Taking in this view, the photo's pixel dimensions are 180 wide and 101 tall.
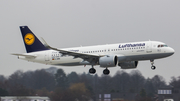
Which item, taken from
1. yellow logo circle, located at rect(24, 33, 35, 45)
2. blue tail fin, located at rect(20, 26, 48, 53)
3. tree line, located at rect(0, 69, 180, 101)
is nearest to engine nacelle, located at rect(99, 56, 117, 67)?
tree line, located at rect(0, 69, 180, 101)

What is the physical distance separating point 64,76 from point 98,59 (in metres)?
15.8

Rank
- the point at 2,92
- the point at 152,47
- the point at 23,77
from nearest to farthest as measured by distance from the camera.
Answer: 1. the point at 152,47
2. the point at 2,92
3. the point at 23,77

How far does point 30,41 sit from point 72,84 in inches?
349

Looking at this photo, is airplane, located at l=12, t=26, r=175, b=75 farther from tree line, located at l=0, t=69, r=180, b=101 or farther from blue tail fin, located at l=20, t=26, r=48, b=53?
tree line, located at l=0, t=69, r=180, b=101

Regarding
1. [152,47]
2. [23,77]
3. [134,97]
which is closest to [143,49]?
[152,47]

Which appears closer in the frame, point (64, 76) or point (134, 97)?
point (134, 97)

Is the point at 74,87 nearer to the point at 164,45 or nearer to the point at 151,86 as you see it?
the point at 164,45

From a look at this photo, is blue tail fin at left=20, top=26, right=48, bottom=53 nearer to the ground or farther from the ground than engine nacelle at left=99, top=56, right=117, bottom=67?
farther from the ground

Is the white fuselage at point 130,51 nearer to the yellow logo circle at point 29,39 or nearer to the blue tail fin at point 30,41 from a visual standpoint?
the blue tail fin at point 30,41

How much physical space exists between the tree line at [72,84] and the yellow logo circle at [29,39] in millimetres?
6216

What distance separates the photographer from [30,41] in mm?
56344

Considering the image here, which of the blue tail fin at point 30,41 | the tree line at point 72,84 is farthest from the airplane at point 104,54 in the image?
the tree line at point 72,84

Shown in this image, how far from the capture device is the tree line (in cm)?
5234

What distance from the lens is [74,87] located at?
2119 inches
